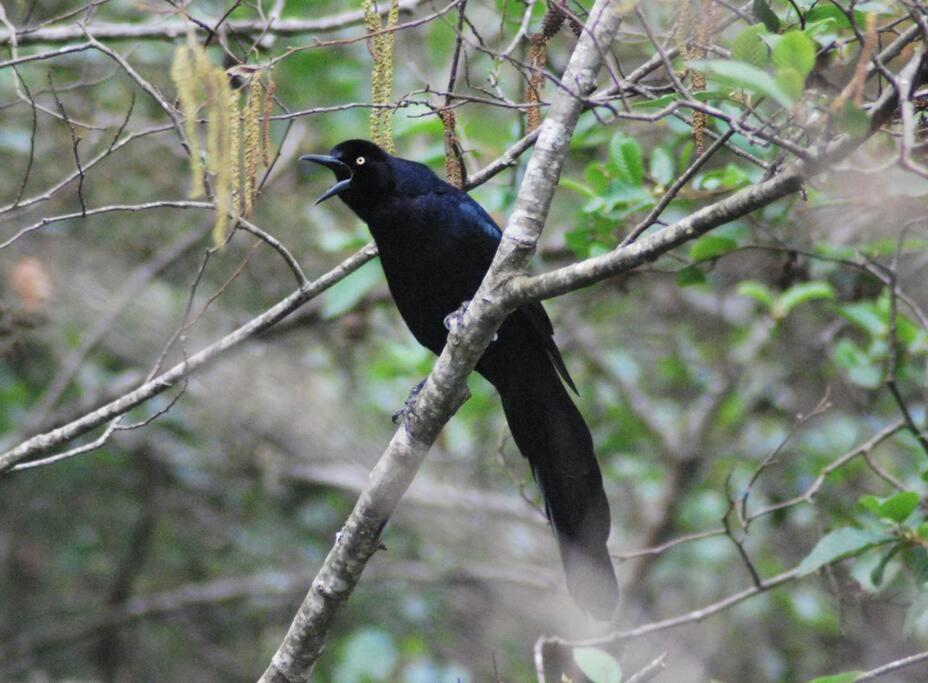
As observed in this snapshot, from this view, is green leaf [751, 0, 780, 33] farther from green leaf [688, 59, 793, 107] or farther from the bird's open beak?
the bird's open beak

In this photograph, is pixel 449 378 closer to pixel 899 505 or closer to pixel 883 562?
pixel 899 505

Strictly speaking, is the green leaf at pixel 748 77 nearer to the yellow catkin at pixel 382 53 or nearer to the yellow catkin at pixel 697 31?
the yellow catkin at pixel 697 31

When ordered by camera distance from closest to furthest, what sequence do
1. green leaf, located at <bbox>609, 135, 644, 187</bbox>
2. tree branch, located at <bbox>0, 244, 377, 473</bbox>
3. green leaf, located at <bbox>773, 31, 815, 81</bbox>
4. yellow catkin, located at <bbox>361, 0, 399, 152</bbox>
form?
1. green leaf, located at <bbox>773, 31, 815, 81</bbox>
2. yellow catkin, located at <bbox>361, 0, 399, 152</bbox>
3. tree branch, located at <bbox>0, 244, 377, 473</bbox>
4. green leaf, located at <bbox>609, 135, 644, 187</bbox>

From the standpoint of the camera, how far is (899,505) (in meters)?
3.42

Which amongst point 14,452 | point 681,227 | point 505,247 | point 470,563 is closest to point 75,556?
point 470,563

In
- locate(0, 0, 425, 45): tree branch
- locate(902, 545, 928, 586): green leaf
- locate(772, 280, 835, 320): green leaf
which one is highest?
locate(0, 0, 425, 45): tree branch

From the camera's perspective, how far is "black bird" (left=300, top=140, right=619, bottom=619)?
423 cm

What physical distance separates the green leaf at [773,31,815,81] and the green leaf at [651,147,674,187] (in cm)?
210

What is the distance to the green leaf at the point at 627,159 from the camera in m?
4.20

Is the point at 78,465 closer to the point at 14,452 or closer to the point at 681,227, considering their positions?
the point at 14,452

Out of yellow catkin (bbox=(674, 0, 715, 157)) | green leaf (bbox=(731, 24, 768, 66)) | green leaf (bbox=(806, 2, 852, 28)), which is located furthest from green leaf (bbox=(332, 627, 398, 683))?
green leaf (bbox=(731, 24, 768, 66))

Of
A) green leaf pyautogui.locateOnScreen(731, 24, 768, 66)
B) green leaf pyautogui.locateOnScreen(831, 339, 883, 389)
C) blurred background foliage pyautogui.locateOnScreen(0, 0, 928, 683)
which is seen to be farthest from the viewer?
blurred background foliage pyautogui.locateOnScreen(0, 0, 928, 683)

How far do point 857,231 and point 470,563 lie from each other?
3.07 meters

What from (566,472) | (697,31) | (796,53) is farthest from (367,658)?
(796,53)
